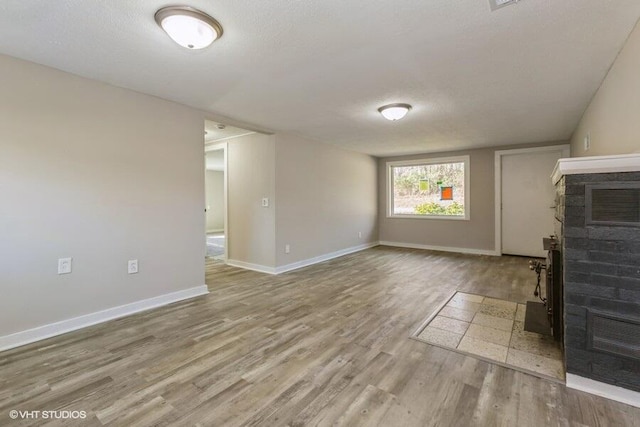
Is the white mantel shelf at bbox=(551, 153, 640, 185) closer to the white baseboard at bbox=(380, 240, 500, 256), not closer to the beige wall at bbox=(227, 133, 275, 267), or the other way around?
the beige wall at bbox=(227, 133, 275, 267)

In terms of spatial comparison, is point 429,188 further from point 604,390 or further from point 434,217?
point 604,390

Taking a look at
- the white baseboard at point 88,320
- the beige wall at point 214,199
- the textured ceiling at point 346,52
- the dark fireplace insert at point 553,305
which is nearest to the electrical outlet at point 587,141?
the textured ceiling at point 346,52

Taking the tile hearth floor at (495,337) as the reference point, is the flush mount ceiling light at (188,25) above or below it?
above

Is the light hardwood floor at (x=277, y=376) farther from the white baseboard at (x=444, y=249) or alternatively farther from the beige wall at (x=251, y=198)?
the white baseboard at (x=444, y=249)

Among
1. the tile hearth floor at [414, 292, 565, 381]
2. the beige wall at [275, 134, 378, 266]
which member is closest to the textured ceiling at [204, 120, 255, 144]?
the beige wall at [275, 134, 378, 266]

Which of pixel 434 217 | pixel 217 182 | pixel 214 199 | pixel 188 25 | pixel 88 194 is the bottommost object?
pixel 434 217

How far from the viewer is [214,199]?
1049cm

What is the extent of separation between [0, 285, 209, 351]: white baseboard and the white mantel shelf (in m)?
3.67

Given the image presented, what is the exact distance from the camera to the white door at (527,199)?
17.8 ft

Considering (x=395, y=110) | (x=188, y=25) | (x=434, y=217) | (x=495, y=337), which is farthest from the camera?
(x=434, y=217)

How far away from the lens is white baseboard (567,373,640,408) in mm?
1629

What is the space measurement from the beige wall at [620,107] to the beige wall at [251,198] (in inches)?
151

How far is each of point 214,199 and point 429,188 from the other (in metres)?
7.26

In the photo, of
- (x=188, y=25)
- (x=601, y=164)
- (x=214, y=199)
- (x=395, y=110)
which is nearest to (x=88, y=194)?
(x=188, y=25)
